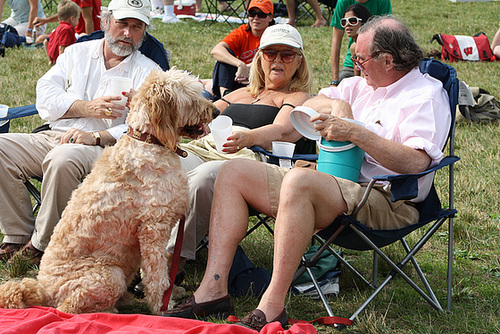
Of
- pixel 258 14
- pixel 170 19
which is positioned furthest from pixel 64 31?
pixel 170 19

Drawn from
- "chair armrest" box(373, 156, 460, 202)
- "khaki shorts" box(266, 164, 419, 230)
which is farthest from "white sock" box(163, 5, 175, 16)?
"chair armrest" box(373, 156, 460, 202)

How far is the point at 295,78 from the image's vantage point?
4.41 m

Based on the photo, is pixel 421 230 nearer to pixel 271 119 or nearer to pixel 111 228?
pixel 271 119

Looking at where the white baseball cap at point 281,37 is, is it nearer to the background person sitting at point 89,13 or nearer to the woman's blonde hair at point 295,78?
the woman's blonde hair at point 295,78

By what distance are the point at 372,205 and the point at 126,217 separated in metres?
1.43

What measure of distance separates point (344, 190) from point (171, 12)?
13.3 metres

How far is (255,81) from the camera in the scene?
14.8ft

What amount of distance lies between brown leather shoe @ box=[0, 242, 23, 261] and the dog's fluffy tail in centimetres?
103

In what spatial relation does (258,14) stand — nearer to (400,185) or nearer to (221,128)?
(221,128)

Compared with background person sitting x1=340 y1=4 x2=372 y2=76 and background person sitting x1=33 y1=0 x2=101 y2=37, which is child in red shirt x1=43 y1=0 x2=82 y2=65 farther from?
background person sitting x1=340 y1=4 x2=372 y2=76

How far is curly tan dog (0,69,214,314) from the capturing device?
301 centimetres

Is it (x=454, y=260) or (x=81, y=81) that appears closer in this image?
(x=454, y=260)

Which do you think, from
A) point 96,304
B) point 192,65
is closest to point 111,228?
point 96,304

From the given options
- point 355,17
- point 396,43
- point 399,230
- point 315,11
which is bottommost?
point 315,11
